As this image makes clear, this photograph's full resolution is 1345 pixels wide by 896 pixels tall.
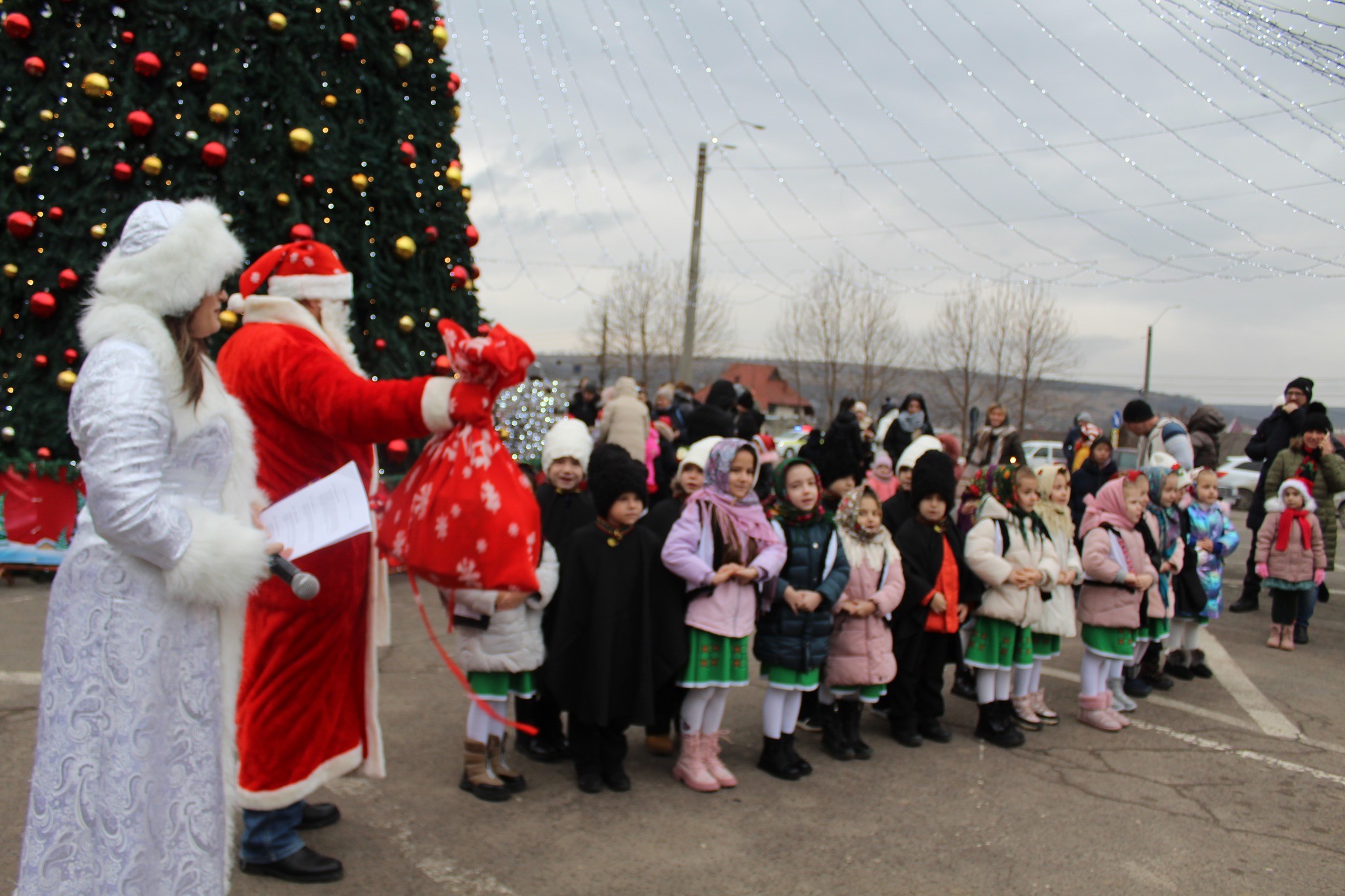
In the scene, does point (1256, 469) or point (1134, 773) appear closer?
point (1134, 773)

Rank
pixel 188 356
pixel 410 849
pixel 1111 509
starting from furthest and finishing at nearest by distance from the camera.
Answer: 1. pixel 1111 509
2. pixel 410 849
3. pixel 188 356

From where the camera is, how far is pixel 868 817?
426cm

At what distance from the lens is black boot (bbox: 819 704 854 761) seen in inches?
198

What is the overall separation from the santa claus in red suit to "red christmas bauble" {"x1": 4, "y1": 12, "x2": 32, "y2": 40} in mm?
5577

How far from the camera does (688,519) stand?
4.65 m

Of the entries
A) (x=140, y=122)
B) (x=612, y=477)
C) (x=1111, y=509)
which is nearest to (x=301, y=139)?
(x=140, y=122)

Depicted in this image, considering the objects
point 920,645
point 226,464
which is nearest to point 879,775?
point 920,645

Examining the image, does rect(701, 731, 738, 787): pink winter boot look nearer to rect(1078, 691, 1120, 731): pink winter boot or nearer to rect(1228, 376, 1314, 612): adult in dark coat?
rect(1078, 691, 1120, 731): pink winter boot

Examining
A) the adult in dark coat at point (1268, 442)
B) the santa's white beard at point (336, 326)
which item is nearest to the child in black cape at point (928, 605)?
the santa's white beard at point (336, 326)

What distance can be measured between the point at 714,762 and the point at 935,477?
1.98 m

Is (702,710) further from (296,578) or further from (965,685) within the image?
(296,578)

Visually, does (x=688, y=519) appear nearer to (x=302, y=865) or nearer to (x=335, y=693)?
(x=335, y=693)

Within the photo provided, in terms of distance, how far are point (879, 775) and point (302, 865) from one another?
2701mm

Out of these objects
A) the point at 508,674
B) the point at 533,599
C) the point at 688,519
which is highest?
the point at 688,519
